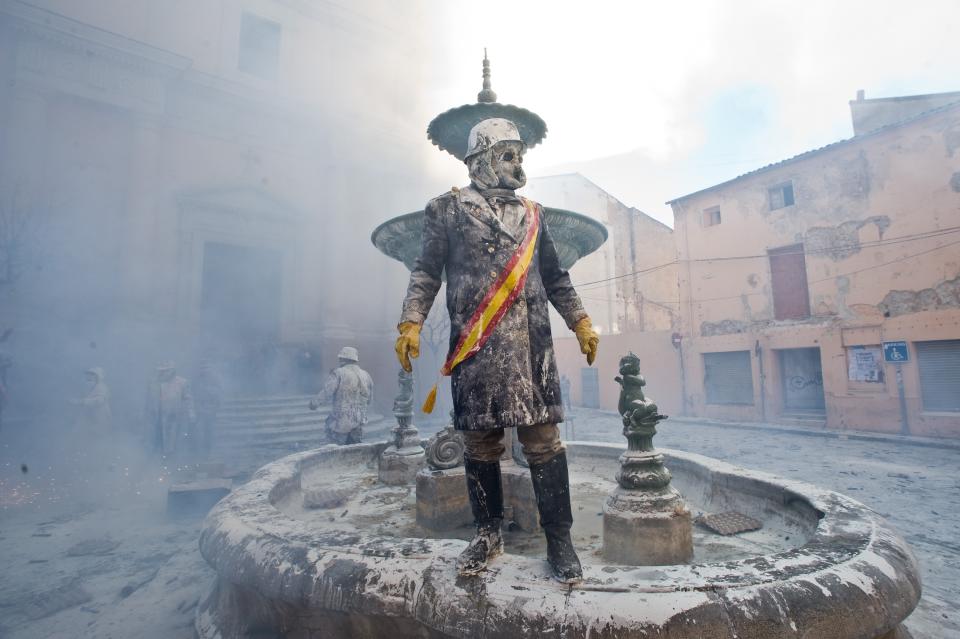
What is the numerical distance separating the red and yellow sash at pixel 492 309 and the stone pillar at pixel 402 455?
286cm

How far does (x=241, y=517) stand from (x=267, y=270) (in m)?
12.4

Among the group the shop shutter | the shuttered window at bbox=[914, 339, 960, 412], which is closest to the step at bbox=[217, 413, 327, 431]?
the shop shutter

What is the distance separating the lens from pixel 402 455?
15.8ft

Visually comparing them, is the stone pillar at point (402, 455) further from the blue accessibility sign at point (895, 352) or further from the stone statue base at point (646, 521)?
the blue accessibility sign at point (895, 352)

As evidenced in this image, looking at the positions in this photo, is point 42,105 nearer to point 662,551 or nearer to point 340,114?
point 340,114

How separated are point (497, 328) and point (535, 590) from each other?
97 centimetres

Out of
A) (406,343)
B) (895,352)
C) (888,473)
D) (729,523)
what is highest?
(895,352)

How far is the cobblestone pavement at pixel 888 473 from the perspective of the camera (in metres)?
3.26

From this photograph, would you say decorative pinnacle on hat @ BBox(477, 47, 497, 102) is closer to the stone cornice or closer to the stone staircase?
the stone staircase

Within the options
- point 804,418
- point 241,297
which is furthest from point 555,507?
point 804,418

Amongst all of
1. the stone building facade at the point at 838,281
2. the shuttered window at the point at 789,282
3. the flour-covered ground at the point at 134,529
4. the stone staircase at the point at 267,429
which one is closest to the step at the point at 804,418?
the stone building facade at the point at 838,281

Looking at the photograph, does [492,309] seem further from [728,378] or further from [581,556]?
[728,378]

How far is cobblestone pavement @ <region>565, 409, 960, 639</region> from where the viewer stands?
10.7 feet

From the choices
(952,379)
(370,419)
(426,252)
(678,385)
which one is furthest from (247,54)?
(952,379)
